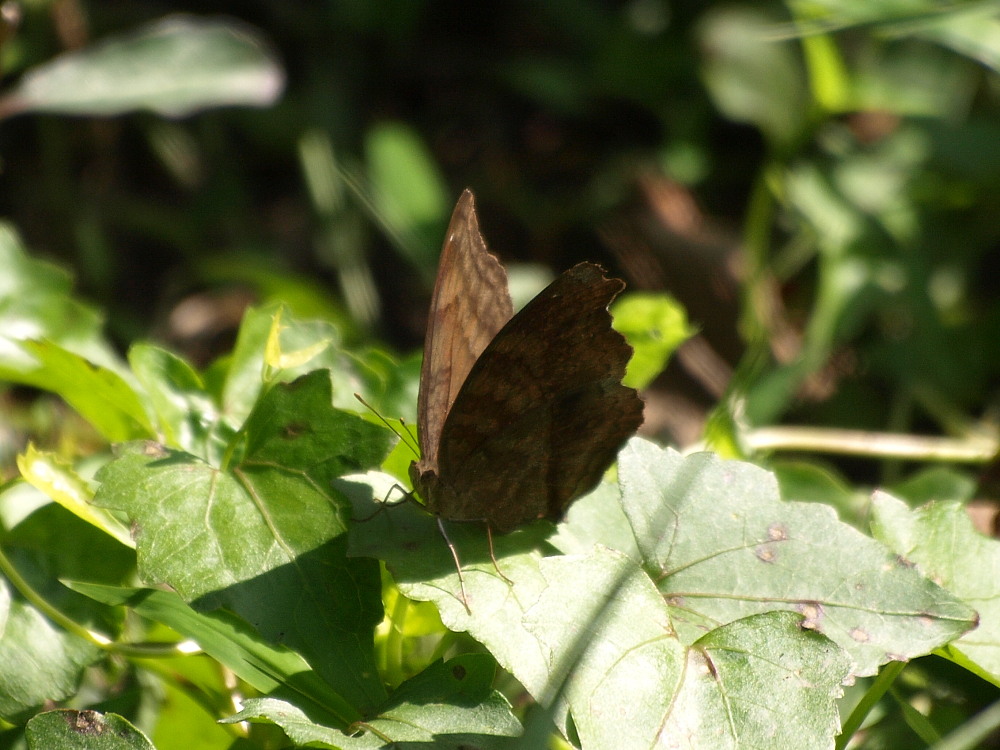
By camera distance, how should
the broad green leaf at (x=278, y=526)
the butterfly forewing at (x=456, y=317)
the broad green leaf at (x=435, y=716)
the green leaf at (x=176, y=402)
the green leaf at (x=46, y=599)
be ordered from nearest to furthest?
the broad green leaf at (x=435, y=716), the broad green leaf at (x=278, y=526), the green leaf at (x=46, y=599), the butterfly forewing at (x=456, y=317), the green leaf at (x=176, y=402)

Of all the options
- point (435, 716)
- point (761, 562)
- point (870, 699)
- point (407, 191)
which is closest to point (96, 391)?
point (435, 716)

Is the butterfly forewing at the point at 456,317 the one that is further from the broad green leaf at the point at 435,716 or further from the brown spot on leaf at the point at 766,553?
the brown spot on leaf at the point at 766,553

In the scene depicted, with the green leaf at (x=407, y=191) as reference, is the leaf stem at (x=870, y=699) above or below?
above

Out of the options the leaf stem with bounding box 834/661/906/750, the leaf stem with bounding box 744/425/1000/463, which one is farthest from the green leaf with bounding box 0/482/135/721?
the leaf stem with bounding box 744/425/1000/463

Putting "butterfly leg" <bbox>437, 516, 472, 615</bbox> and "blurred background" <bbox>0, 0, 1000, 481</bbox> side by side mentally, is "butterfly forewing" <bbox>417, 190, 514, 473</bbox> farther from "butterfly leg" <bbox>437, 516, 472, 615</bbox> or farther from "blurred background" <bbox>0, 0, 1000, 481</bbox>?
"blurred background" <bbox>0, 0, 1000, 481</bbox>

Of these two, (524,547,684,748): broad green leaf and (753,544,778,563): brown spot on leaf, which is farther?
(753,544,778,563): brown spot on leaf

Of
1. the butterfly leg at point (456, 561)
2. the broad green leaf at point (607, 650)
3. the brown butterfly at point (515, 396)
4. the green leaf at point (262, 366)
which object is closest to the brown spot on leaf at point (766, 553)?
the broad green leaf at point (607, 650)
